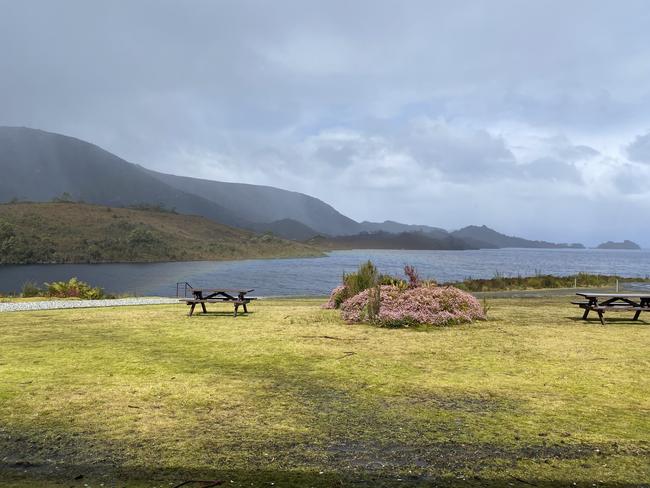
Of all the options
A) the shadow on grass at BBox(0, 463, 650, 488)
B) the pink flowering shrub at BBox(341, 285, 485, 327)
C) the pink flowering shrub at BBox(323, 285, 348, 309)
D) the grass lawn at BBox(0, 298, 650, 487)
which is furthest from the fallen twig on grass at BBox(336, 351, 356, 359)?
the pink flowering shrub at BBox(323, 285, 348, 309)

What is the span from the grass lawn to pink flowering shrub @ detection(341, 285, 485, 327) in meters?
1.76

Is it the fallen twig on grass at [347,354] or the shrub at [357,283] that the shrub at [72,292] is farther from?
the fallen twig on grass at [347,354]

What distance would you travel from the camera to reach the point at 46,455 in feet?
16.8

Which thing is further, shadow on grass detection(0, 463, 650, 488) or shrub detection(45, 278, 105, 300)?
shrub detection(45, 278, 105, 300)

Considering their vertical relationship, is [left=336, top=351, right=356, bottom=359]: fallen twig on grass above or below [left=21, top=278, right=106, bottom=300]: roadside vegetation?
above

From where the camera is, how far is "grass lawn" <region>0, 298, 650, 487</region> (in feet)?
15.7

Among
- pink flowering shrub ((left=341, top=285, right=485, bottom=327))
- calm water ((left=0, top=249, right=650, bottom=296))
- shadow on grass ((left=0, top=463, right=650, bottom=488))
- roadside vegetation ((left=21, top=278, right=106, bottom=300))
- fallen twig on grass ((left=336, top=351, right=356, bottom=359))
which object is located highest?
pink flowering shrub ((left=341, top=285, right=485, bottom=327))

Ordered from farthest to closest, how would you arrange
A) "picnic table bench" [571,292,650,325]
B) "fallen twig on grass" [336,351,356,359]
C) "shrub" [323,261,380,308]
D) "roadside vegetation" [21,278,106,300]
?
"roadside vegetation" [21,278,106,300] < "shrub" [323,261,380,308] < "picnic table bench" [571,292,650,325] < "fallen twig on grass" [336,351,356,359]

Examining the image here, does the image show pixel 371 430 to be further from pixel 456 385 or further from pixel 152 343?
pixel 152 343

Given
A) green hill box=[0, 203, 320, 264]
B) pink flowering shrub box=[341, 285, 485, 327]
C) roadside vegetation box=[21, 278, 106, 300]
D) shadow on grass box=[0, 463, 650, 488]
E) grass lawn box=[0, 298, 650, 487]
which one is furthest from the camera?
green hill box=[0, 203, 320, 264]

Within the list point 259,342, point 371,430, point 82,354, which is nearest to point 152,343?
point 82,354

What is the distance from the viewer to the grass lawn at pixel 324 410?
4.79 m

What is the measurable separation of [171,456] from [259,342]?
6.69 metres

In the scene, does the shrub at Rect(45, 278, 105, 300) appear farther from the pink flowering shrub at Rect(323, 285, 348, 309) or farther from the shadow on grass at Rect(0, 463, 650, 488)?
the shadow on grass at Rect(0, 463, 650, 488)
